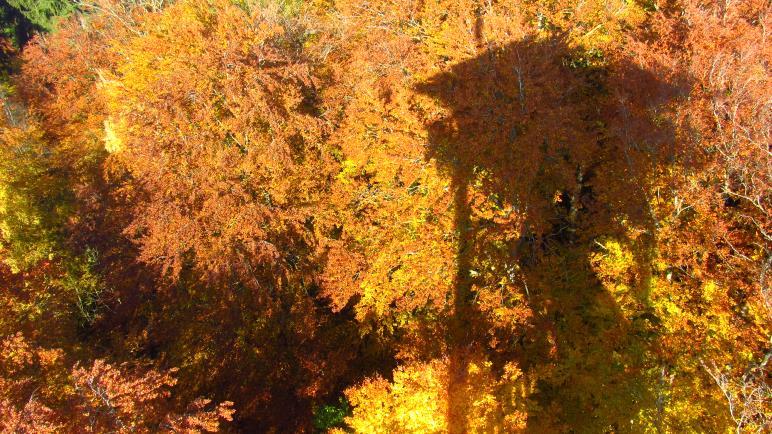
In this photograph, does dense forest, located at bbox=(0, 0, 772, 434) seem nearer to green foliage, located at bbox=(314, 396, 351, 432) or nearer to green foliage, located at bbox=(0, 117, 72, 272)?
green foliage, located at bbox=(314, 396, 351, 432)

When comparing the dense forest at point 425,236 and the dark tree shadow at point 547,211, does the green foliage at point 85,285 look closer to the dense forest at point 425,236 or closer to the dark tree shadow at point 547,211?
the dense forest at point 425,236

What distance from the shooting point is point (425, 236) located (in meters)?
14.4

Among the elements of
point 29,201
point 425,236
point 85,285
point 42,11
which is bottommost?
point 425,236

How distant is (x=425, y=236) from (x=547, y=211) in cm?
417

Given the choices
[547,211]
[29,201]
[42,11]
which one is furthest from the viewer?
[42,11]

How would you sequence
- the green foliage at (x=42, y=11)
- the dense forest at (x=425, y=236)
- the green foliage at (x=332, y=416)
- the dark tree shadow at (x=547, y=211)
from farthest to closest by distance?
1. the green foliage at (x=42, y=11)
2. the green foliage at (x=332, y=416)
3. the dark tree shadow at (x=547, y=211)
4. the dense forest at (x=425, y=236)

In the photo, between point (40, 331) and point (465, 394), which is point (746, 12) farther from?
point (40, 331)

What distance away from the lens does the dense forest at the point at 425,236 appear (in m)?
11.1

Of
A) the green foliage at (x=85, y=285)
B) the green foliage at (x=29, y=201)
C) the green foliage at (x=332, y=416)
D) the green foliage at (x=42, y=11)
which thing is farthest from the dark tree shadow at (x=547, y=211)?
the green foliage at (x=42, y=11)

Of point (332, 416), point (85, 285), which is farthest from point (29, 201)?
point (332, 416)

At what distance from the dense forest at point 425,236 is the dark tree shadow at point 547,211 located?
8cm

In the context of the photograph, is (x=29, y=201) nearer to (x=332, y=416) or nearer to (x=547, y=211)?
(x=332, y=416)

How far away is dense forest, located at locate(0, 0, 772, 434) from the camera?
1112 cm

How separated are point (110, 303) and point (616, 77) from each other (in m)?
23.0
